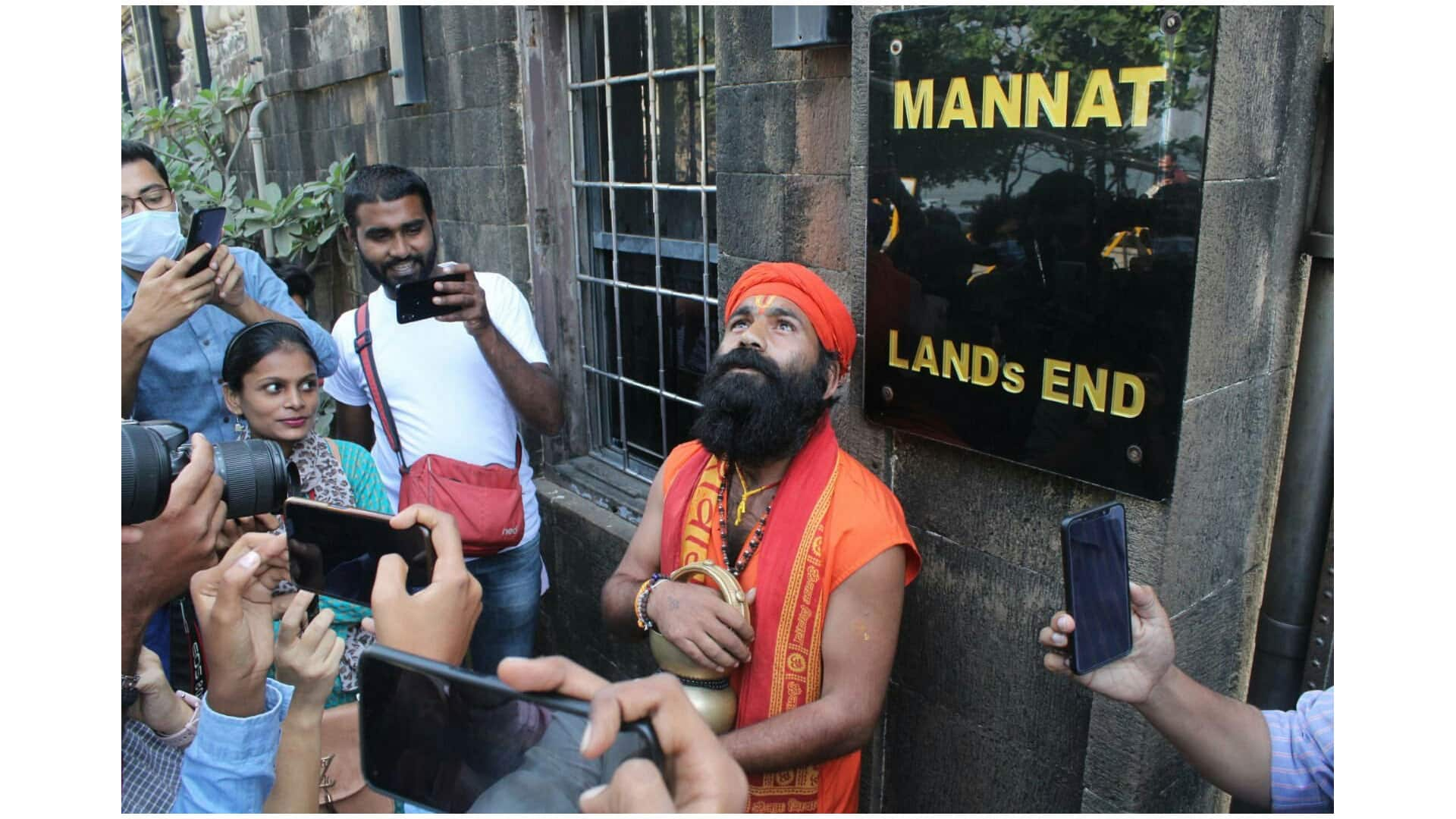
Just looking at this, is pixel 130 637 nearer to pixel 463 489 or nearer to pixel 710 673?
pixel 710 673

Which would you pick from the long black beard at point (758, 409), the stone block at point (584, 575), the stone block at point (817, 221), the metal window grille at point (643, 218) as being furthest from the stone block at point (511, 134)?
the long black beard at point (758, 409)

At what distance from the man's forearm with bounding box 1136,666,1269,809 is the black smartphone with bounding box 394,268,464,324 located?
2.15m

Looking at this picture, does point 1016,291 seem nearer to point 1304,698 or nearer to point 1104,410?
point 1104,410

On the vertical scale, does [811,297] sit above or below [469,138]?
below

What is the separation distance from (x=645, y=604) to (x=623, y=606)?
0.61 feet

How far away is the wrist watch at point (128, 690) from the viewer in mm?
1609

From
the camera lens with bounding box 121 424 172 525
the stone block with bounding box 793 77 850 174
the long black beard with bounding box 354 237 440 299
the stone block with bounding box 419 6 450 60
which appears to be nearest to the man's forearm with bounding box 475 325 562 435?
the long black beard with bounding box 354 237 440 299

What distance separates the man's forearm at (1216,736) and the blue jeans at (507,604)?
2.16 m

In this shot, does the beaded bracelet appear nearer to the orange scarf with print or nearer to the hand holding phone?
the orange scarf with print

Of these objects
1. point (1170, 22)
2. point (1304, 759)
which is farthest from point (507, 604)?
point (1170, 22)

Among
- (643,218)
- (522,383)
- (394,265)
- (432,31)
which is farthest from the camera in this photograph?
(432,31)

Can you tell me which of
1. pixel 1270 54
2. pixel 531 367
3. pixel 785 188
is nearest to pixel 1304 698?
pixel 1270 54

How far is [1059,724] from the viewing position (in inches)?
87.5

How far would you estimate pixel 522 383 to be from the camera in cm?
302
